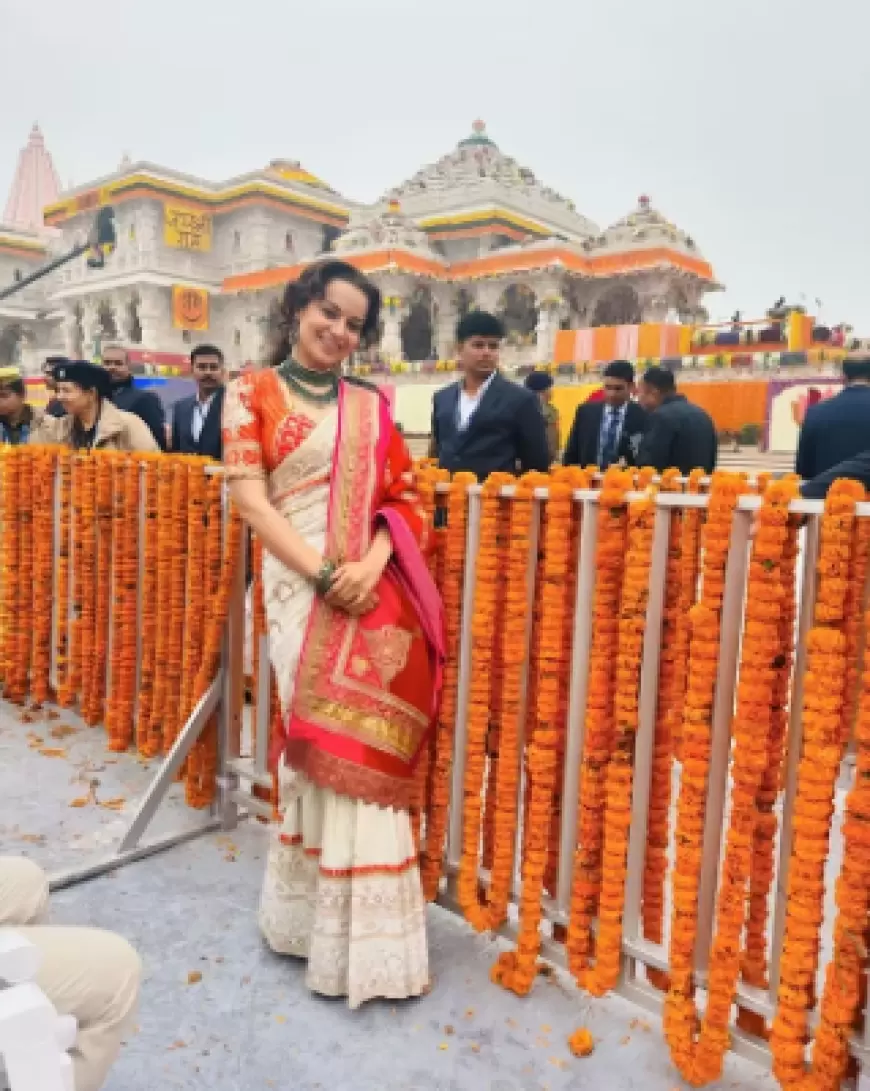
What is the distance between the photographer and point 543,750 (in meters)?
2.03

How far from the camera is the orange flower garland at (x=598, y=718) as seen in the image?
186 cm

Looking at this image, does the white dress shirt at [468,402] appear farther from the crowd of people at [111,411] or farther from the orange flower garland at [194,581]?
the crowd of people at [111,411]

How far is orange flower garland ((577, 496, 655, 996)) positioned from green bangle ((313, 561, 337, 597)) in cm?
65

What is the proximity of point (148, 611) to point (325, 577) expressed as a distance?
1.56 metres

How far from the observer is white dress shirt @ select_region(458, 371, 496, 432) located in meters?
3.37

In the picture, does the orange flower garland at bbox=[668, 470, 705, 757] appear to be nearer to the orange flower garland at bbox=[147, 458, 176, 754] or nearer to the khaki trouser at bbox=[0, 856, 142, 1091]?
the khaki trouser at bbox=[0, 856, 142, 1091]

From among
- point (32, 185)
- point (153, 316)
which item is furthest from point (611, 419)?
point (32, 185)

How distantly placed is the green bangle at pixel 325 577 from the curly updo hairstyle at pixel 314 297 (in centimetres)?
56

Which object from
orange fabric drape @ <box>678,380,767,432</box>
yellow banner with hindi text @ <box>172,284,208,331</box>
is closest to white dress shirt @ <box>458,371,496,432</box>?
orange fabric drape @ <box>678,380,767,432</box>

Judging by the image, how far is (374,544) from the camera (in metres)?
2.01

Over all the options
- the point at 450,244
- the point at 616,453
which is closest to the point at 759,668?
the point at 616,453

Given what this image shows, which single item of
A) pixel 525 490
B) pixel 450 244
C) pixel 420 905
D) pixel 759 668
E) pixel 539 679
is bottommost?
pixel 420 905

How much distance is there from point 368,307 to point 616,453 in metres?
3.28

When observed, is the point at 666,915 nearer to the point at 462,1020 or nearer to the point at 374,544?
the point at 462,1020
